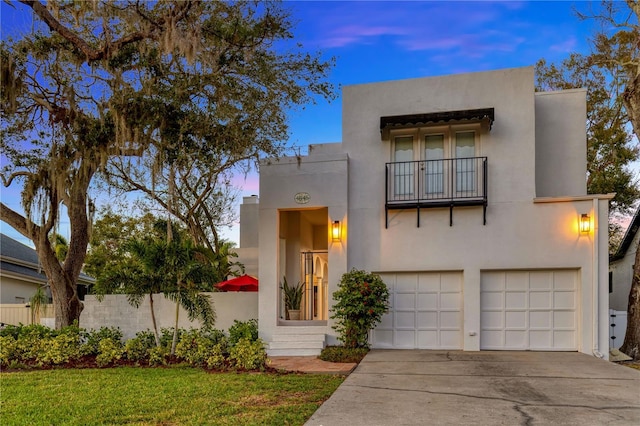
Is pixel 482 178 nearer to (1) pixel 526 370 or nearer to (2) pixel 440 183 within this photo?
(2) pixel 440 183

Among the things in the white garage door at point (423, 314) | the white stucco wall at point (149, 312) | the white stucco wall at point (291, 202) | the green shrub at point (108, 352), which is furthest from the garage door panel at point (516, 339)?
the green shrub at point (108, 352)

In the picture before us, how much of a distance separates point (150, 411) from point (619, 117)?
55.3ft

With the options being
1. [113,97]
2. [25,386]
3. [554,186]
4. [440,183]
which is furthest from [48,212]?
[554,186]

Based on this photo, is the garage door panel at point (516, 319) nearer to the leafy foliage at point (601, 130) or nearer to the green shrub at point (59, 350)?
the leafy foliage at point (601, 130)

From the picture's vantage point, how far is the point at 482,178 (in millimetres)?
10859

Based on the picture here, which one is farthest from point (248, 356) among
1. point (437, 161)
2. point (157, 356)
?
point (437, 161)

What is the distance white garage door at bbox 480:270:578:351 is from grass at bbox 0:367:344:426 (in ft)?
14.9

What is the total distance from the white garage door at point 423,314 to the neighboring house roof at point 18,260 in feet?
46.1

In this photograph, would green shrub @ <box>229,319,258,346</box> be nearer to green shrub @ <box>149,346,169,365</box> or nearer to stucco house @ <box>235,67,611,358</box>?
stucco house @ <box>235,67,611,358</box>

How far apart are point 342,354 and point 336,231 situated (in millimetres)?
2875

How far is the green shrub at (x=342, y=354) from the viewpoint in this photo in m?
9.61

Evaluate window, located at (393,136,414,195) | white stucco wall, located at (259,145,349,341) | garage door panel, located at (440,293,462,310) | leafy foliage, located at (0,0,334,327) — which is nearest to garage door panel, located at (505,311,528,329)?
garage door panel, located at (440,293,462,310)

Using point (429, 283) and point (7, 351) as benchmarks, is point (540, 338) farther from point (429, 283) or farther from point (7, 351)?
point (7, 351)

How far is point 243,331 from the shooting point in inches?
423
